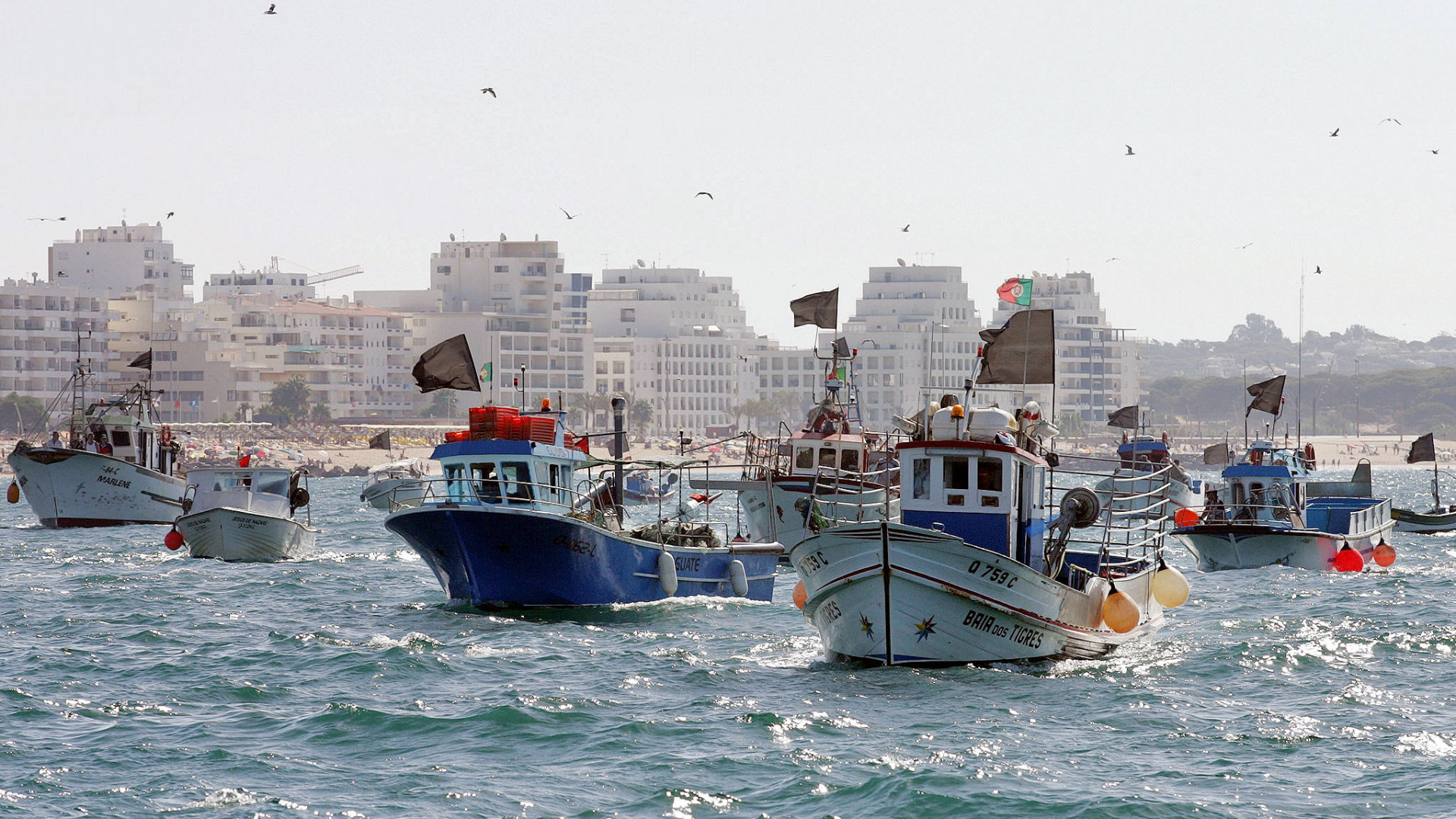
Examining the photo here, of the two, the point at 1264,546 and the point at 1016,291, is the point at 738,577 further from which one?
the point at 1264,546

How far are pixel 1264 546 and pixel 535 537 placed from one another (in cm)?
2191

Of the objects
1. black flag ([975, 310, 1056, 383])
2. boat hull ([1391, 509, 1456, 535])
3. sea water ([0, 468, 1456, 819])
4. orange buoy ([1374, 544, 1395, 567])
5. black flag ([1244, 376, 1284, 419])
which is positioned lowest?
boat hull ([1391, 509, 1456, 535])

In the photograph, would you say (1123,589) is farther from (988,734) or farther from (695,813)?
(695,813)

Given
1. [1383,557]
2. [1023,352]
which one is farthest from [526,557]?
[1383,557]

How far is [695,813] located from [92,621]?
19.2m

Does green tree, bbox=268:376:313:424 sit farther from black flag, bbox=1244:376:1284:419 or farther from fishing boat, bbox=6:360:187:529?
black flag, bbox=1244:376:1284:419

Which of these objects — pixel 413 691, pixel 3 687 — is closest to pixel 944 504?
pixel 413 691

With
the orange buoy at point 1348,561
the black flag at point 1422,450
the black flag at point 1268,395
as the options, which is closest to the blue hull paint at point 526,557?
the orange buoy at point 1348,561

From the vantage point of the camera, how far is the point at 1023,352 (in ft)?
91.8

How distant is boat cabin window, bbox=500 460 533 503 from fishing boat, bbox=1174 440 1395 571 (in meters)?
18.5

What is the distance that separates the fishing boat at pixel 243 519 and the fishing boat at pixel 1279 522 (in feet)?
77.9

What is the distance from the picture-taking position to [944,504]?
87.7 ft

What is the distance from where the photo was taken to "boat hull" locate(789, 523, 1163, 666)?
24750mm

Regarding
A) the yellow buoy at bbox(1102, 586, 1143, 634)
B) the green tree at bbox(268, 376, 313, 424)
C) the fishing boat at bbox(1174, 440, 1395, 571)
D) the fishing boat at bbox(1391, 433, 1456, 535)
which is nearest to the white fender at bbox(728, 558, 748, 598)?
the yellow buoy at bbox(1102, 586, 1143, 634)
